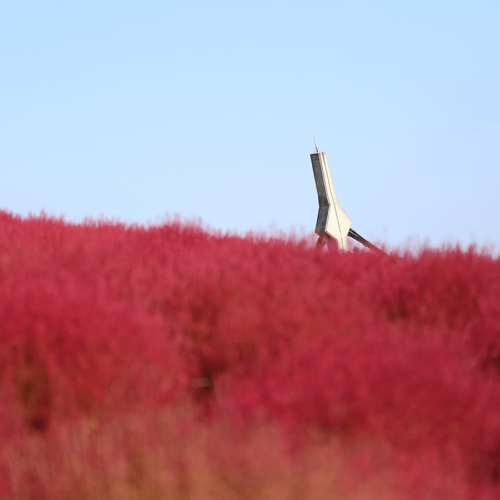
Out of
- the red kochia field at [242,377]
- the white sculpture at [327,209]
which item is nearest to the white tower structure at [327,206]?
the white sculpture at [327,209]

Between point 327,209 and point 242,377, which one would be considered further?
point 327,209

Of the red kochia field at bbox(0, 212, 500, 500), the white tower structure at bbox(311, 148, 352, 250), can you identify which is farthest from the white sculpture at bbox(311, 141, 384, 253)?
the red kochia field at bbox(0, 212, 500, 500)

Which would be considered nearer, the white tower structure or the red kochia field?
the red kochia field

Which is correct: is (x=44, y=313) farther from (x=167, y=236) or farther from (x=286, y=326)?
(x=167, y=236)

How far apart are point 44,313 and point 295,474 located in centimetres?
178

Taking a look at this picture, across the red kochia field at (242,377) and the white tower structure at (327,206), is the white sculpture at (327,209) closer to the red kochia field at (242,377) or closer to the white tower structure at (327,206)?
the white tower structure at (327,206)

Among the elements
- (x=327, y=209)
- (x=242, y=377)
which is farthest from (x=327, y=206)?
(x=242, y=377)

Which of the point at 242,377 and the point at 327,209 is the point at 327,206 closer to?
the point at 327,209

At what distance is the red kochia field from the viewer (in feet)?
6.79

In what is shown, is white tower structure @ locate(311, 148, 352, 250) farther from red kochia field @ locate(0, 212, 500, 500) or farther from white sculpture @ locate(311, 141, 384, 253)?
red kochia field @ locate(0, 212, 500, 500)

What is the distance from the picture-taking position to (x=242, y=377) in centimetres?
304

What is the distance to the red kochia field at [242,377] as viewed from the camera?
2.07 metres

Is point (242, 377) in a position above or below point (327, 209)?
below

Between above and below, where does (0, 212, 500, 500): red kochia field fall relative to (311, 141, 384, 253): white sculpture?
below
